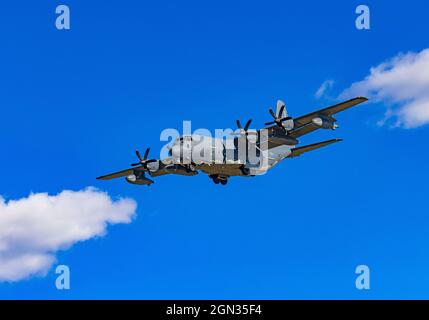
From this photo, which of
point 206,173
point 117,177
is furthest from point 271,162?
point 117,177

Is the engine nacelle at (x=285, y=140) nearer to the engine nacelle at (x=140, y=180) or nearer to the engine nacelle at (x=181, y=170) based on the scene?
the engine nacelle at (x=181, y=170)

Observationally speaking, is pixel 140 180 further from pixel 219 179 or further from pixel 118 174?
pixel 219 179

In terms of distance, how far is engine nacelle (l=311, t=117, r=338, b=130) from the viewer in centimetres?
3570

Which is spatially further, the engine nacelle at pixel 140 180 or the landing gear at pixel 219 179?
the engine nacelle at pixel 140 180

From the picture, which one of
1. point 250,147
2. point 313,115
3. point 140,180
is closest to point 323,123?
point 313,115

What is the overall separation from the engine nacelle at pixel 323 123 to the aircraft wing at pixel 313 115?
0.34 m

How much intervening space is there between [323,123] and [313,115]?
850 millimetres

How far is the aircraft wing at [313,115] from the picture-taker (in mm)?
34344

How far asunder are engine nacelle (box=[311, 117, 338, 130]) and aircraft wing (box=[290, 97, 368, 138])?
336mm

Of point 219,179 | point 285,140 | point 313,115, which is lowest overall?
point 219,179

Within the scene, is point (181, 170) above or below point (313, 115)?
below

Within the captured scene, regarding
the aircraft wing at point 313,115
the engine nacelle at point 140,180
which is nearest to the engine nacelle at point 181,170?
the engine nacelle at point 140,180

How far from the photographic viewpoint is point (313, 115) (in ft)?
118

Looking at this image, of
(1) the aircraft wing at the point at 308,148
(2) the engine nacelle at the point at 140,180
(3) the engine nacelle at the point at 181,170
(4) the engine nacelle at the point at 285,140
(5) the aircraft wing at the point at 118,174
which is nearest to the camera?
→ (4) the engine nacelle at the point at 285,140
